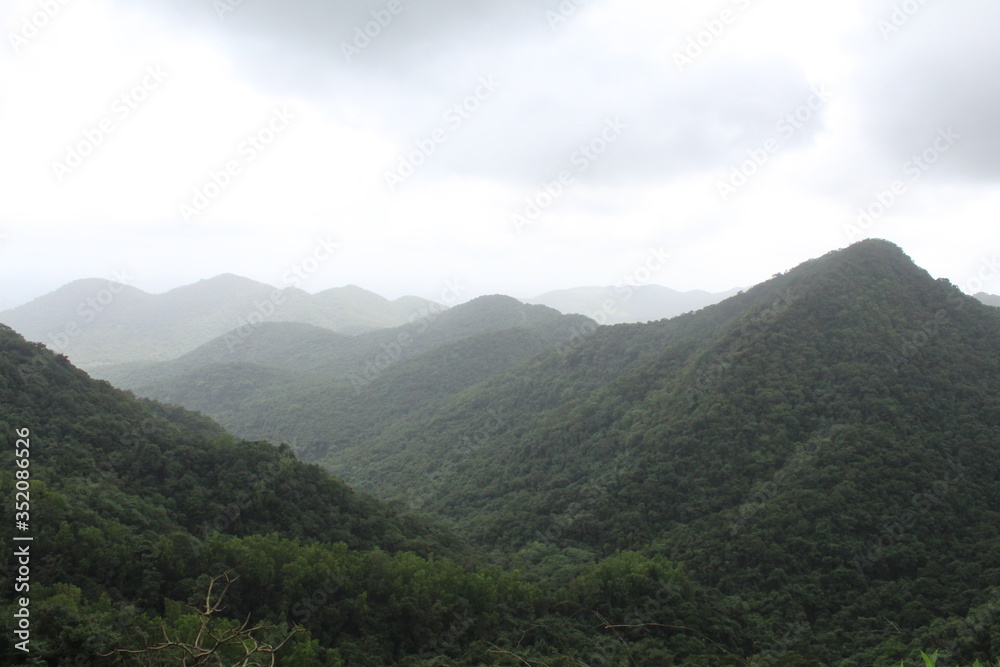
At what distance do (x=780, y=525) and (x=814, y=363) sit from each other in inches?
493

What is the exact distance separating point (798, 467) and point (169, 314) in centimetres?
16210

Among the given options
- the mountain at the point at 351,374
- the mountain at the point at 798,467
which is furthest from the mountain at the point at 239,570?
the mountain at the point at 351,374

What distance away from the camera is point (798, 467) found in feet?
86.4

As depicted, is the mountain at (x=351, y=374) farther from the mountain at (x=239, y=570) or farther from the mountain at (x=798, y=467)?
the mountain at (x=239, y=570)

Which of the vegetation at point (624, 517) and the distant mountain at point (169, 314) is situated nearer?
the vegetation at point (624, 517)

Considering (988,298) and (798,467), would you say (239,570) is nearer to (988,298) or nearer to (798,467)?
(798,467)

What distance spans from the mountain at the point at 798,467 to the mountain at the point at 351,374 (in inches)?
496

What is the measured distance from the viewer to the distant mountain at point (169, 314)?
12700 cm

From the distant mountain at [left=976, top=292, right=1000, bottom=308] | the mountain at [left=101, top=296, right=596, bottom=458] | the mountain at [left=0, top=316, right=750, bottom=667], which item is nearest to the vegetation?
the mountain at [left=0, top=316, right=750, bottom=667]

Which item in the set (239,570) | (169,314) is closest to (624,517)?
(239,570)

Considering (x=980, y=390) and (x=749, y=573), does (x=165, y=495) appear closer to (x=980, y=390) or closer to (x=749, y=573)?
(x=749, y=573)

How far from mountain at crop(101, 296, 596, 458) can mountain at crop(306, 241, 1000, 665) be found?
Result: 12.6 metres

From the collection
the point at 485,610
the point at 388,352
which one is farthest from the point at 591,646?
the point at 388,352

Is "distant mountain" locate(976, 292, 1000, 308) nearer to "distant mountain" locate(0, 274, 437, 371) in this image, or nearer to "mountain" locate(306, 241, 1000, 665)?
"mountain" locate(306, 241, 1000, 665)
